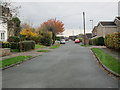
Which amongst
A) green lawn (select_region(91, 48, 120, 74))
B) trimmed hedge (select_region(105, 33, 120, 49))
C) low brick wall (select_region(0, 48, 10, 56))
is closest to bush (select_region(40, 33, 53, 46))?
trimmed hedge (select_region(105, 33, 120, 49))

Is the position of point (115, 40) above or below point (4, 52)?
above

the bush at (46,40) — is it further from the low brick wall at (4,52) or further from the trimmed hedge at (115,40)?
the low brick wall at (4,52)

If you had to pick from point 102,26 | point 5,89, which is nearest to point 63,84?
point 5,89

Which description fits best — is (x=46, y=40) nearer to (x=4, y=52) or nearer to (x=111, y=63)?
(x=4, y=52)

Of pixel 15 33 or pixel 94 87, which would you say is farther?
pixel 15 33

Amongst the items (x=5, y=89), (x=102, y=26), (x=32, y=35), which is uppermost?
(x=102, y=26)

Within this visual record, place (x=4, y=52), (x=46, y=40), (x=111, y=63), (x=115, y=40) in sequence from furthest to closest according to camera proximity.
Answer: (x=46, y=40) → (x=115, y=40) → (x=4, y=52) → (x=111, y=63)

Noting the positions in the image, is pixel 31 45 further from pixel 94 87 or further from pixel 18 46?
pixel 94 87

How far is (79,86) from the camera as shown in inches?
194

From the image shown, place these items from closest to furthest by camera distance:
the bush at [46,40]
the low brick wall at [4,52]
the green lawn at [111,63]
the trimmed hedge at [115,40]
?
the green lawn at [111,63] < the low brick wall at [4,52] < the trimmed hedge at [115,40] < the bush at [46,40]

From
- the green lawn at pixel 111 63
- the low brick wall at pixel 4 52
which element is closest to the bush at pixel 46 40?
the low brick wall at pixel 4 52

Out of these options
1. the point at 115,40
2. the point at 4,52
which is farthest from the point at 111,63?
the point at 4,52

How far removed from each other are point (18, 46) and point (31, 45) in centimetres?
301

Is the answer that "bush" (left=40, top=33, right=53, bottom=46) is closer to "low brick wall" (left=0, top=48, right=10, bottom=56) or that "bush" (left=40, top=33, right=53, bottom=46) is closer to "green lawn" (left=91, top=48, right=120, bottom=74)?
"low brick wall" (left=0, top=48, right=10, bottom=56)
